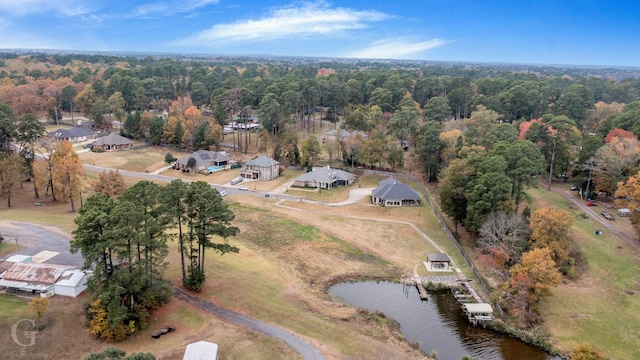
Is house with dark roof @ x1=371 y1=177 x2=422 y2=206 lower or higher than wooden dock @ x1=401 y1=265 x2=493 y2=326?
higher

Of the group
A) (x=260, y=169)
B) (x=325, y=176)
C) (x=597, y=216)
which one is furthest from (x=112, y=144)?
(x=597, y=216)

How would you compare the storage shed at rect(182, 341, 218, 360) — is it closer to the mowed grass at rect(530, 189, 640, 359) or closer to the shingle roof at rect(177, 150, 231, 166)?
the mowed grass at rect(530, 189, 640, 359)

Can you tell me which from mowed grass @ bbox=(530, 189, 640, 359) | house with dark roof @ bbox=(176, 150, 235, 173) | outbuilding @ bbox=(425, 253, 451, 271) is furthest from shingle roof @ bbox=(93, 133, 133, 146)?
mowed grass @ bbox=(530, 189, 640, 359)

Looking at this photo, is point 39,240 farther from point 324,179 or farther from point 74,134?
point 74,134

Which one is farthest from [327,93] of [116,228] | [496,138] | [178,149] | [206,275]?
[116,228]

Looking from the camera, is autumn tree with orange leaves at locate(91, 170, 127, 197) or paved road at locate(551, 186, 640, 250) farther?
autumn tree with orange leaves at locate(91, 170, 127, 197)
